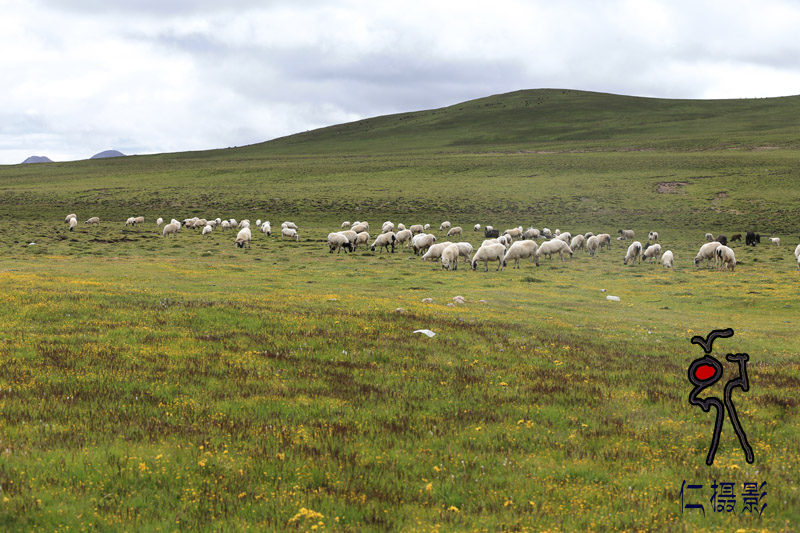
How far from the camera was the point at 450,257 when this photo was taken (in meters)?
34.7

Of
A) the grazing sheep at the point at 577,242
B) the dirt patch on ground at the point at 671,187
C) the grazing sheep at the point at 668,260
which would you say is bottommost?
the grazing sheep at the point at 668,260

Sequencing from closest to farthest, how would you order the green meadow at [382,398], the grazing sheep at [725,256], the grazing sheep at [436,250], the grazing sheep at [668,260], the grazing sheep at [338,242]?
1. the green meadow at [382,398]
2. the grazing sheep at [725,256]
3. the grazing sheep at [668,260]
4. the grazing sheep at [436,250]
5. the grazing sheep at [338,242]

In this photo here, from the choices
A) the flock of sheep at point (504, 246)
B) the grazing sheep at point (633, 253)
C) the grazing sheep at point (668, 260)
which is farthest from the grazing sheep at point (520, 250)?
the grazing sheep at point (668, 260)

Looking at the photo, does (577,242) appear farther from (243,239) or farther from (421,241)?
(243,239)

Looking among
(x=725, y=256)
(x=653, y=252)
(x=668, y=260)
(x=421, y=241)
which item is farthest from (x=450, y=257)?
(x=725, y=256)

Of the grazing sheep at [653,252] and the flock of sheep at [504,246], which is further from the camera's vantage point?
the grazing sheep at [653,252]

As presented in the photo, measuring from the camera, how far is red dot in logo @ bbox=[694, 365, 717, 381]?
6.27m

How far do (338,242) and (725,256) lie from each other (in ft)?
86.4

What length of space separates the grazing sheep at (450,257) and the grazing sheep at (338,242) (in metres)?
10.1

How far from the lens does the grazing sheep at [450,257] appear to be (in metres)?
34.3

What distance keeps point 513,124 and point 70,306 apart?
17594cm

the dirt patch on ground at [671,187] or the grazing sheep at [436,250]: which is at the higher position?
the dirt patch on ground at [671,187]

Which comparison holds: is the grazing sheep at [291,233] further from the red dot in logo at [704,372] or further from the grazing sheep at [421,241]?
the red dot in logo at [704,372]

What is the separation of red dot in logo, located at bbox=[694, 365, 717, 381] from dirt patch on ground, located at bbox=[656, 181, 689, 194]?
7803 centimetres
